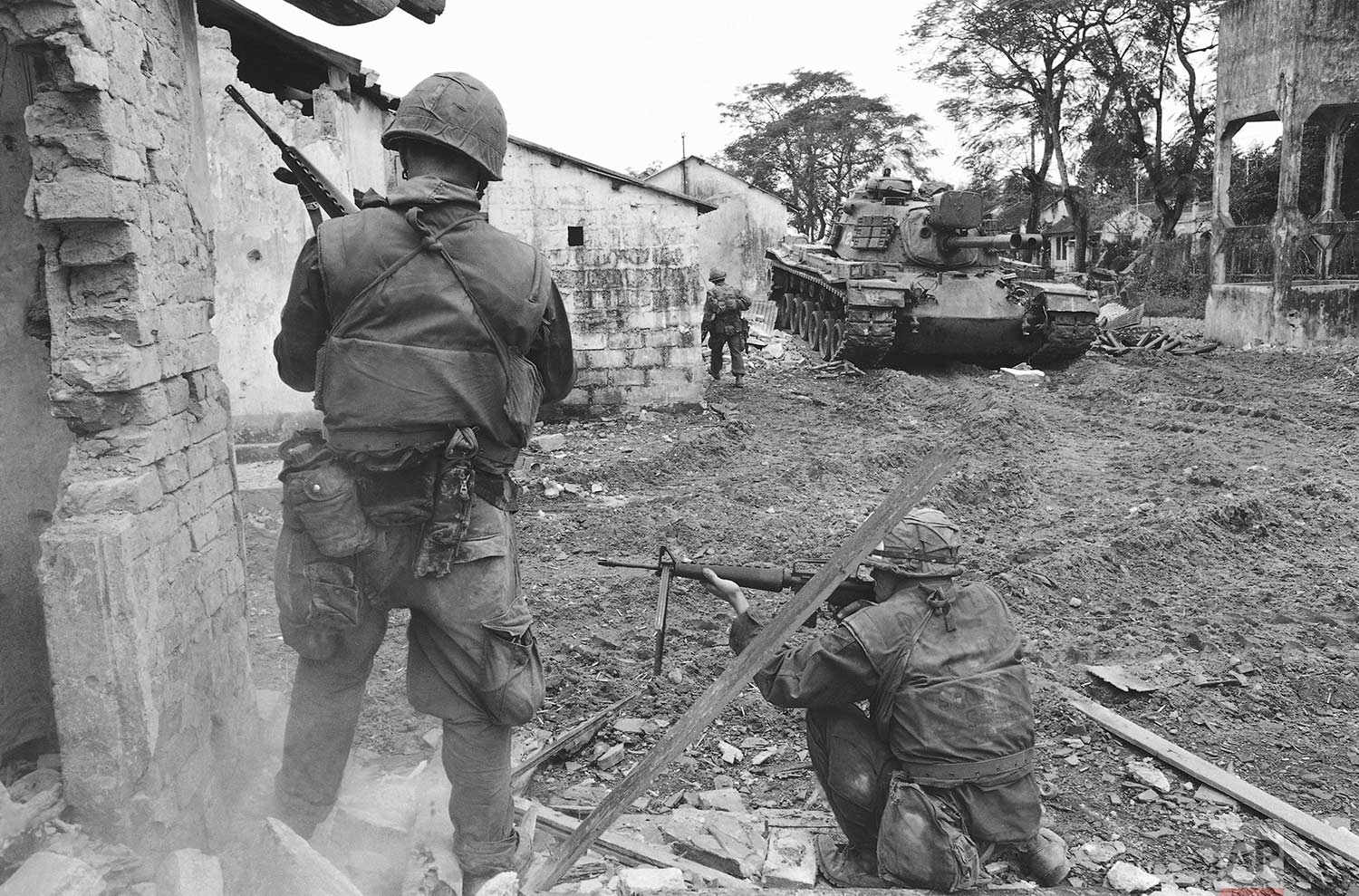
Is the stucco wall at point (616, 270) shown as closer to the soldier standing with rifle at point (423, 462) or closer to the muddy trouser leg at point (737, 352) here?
the muddy trouser leg at point (737, 352)

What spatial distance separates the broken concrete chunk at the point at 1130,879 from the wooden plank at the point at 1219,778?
1.87 ft

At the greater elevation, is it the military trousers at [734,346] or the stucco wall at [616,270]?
the stucco wall at [616,270]

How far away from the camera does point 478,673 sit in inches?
106

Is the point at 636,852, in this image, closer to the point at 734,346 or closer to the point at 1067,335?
the point at 734,346

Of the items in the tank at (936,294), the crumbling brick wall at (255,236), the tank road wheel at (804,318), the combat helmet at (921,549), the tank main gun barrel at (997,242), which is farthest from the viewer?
the tank road wheel at (804,318)

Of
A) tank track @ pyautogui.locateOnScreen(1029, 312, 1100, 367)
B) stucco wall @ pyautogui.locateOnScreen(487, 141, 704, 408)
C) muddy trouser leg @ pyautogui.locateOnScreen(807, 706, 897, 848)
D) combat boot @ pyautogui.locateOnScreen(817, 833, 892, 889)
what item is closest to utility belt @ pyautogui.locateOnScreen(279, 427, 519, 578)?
muddy trouser leg @ pyautogui.locateOnScreen(807, 706, 897, 848)

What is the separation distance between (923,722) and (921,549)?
19.2 inches

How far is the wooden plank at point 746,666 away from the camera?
272 centimetres

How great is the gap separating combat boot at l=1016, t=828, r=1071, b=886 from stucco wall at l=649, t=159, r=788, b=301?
25.7m

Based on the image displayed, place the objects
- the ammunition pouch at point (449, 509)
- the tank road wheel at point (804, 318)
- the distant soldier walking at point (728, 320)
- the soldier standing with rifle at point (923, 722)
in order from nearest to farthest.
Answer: the ammunition pouch at point (449, 509) → the soldier standing with rifle at point (923, 722) → the distant soldier walking at point (728, 320) → the tank road wheel at point (804, 318)

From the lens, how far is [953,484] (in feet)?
25.0

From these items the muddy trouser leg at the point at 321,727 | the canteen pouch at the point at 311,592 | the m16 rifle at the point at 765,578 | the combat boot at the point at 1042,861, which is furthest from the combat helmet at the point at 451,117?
the combat boot at the point at 1042,861

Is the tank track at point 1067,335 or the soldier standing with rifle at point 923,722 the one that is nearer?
the soldier standing with rifle at point 923,722

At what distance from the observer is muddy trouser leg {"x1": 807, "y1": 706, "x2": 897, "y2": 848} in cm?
308
